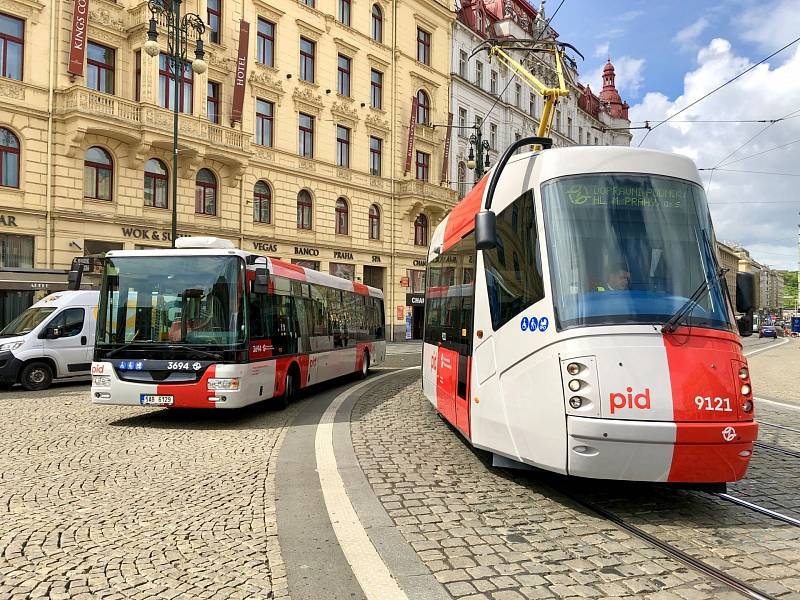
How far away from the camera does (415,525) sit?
476 cm

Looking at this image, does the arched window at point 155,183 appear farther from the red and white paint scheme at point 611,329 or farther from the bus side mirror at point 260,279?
the red and white paint scheme at point 611,329

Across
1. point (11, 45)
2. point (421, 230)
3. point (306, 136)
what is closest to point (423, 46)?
point (421, 230)

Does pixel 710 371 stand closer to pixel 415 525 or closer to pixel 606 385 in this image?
pixel 606 385

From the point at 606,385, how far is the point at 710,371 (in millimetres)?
793

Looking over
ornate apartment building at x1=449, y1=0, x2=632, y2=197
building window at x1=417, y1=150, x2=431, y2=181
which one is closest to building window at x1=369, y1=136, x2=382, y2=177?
building window at x1=417, y1=150, x2=431, y2=181

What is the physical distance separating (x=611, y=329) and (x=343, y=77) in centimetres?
3210

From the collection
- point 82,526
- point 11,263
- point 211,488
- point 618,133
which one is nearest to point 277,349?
point 211,488

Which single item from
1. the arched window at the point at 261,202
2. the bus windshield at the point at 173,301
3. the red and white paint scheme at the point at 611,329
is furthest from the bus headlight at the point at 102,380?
the arched window at the point at 261,202

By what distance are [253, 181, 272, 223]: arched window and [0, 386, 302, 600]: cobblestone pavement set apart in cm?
2084

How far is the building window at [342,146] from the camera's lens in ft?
111

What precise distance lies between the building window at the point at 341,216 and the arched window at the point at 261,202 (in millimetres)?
4764

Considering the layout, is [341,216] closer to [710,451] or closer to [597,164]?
[597,164]

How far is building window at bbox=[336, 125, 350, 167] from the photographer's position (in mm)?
33812

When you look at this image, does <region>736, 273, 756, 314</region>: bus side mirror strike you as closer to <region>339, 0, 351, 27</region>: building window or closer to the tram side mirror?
the tram side mirror
